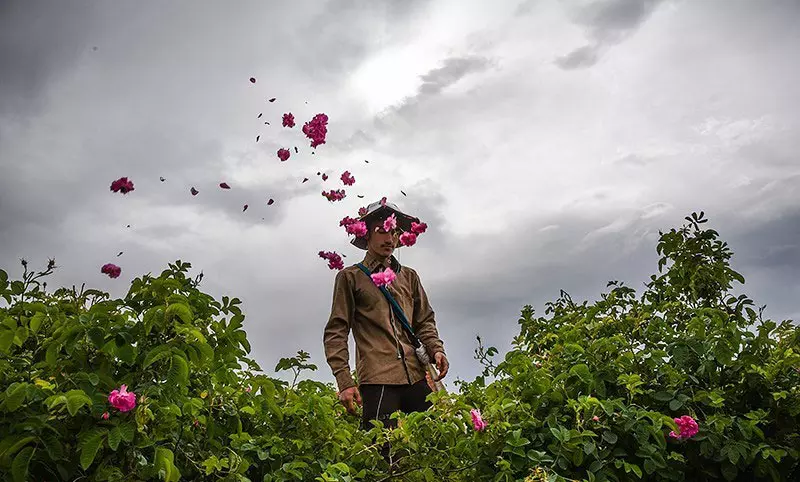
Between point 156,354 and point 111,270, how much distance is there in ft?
8.12

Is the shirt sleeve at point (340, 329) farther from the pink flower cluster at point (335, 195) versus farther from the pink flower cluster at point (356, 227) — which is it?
the pink flower cluster at point (335, 195)

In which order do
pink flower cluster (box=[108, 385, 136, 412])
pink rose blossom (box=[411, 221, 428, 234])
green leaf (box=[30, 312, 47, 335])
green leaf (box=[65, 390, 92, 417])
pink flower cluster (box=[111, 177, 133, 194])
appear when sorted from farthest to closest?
pink flower cluster (box=[111, 177, 133, 194])
pink rose blossom (box=[411, 221, 428, 234])
green leaf (box=[30, 312, 47, 335])
pink flower cluster (box=[108, 385, 136, 412])
green leaf (box=[65, 390, 92, 417])

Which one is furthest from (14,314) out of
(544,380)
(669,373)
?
(669,373)

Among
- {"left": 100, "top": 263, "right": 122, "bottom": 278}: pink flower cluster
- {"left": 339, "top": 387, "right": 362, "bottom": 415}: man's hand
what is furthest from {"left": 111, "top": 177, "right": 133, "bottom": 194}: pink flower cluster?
{"left": 339, "top": 387, "right": 362, "bottom": 415}: man's hand

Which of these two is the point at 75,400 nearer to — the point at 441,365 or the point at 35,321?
the point at 35,321

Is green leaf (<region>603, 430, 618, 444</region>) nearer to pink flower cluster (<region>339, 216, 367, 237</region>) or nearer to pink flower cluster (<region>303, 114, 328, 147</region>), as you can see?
pink flower cluster (<region>339, 216, 367, 237</region>)

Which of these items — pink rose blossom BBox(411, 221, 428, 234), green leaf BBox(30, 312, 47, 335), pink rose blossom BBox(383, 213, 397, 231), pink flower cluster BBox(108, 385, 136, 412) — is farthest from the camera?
pink rose blossom BBox(411, 221, 428, 234)

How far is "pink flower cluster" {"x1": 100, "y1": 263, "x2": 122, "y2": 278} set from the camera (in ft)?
15.2

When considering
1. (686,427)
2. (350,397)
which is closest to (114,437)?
(350,397)

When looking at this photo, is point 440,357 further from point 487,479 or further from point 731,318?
point 731,318

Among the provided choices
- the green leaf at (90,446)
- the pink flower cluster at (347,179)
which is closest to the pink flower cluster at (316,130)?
the pink flower cluster at (347,179)

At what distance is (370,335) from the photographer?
161 inches

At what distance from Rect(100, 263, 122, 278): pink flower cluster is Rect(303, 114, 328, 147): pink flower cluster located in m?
1.85

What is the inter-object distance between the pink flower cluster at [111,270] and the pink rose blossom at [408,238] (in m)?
1.88
